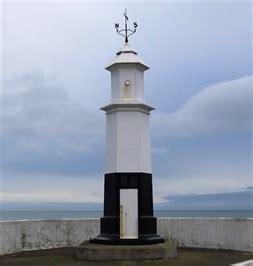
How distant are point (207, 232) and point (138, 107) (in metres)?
4.21

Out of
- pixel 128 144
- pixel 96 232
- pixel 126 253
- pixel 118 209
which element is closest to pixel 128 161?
pixel 128 144

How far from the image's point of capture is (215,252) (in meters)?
12.7

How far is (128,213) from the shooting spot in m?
11.9

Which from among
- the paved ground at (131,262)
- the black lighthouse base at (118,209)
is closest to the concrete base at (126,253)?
the paved ground at (131,262)

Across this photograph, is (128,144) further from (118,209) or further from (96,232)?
(96,232)

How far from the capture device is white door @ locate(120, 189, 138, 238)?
11.9 metres

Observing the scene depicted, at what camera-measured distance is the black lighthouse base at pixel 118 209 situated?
11852mm

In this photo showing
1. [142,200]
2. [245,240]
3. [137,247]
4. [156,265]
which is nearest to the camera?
[156,265]

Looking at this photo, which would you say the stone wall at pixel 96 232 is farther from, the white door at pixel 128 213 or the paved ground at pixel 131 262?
the white door at pixel 128 213

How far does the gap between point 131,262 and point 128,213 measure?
1.56 metres

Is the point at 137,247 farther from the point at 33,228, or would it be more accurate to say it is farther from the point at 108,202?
the point at 33,228

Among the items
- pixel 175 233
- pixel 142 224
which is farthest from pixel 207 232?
pixel 142 224

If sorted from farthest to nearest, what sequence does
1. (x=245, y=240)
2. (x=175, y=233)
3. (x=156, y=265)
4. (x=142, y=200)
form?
(x=175, y=233) → (x=245, y=240) → (x=142, y=200) → (x=156, y=265)

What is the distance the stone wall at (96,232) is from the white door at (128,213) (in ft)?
9.09
